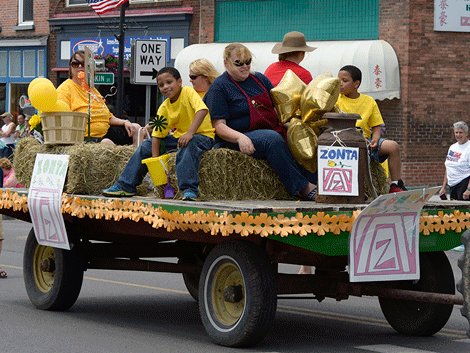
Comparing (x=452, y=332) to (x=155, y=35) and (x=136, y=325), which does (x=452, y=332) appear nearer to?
(x=136, y=325)

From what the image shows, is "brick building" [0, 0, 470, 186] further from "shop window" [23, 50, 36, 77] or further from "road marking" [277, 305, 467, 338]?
"road marking" [277, 305, 467, 338]

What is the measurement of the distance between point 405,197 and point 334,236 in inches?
22.3

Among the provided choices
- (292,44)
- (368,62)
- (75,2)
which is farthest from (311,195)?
(75,2)

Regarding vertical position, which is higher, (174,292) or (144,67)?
(144,67)

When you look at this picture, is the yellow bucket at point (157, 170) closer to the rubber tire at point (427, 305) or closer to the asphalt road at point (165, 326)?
the asphalt road at point (165, 326)

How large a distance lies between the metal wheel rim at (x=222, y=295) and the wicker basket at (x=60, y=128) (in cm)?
246

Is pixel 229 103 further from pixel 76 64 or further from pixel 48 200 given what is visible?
pixel 76 64

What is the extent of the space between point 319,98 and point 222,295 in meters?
1.74

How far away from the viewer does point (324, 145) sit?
919 centimetres

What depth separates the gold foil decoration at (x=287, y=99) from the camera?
9945 mm

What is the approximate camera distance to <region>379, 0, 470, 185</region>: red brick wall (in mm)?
27094

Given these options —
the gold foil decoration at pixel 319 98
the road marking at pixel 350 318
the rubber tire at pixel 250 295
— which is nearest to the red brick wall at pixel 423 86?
the road marking at pixel 350 318

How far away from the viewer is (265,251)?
895cm

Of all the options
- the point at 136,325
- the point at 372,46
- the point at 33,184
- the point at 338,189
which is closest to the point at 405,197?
the point at 338,189
